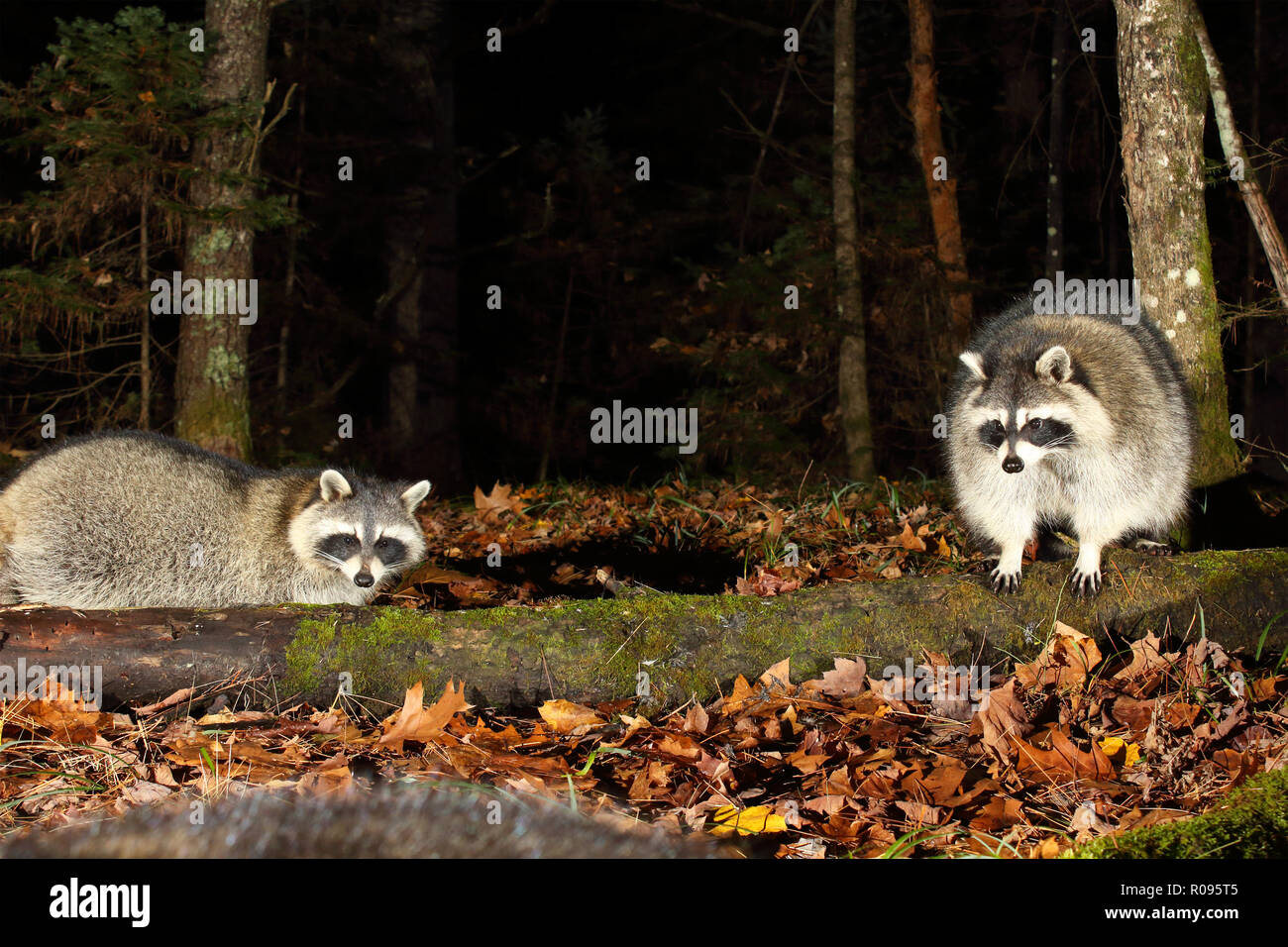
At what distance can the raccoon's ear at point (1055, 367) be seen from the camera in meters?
5.14

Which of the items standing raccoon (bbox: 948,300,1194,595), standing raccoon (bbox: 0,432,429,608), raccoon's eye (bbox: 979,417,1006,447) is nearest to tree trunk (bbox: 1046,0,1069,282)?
standing raccoon (bbox: 948,300,1194,595)

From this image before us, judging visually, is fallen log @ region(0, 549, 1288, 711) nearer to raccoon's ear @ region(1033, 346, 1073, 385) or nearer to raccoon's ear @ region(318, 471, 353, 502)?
raccoon's ear @ region(1033, 346, 1073, 385)

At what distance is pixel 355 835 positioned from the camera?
2510 millimetres

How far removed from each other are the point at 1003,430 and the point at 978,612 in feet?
3.90

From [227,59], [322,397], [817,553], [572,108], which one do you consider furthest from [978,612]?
[572,108]

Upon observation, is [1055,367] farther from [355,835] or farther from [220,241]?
[220,241]

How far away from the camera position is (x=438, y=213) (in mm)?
16031

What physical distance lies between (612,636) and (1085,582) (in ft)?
7.61

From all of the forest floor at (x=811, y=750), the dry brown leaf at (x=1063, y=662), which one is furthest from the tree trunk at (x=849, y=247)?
the forest floor at (x=811, y=750)

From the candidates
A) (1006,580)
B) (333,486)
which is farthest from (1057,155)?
(333,486)

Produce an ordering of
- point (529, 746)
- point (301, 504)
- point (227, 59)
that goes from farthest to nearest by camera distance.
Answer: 1. point (227, 59)
2. point (301, 504)
3. point (529, 746)

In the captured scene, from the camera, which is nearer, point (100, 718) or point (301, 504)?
point (100, 718)

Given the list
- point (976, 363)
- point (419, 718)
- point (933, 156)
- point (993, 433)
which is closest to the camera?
Result: point (419, 718)

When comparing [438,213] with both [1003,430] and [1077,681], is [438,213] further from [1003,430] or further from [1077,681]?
[1077,681]
